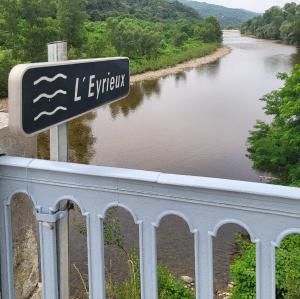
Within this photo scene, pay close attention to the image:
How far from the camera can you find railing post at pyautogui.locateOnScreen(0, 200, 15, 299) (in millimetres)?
1379

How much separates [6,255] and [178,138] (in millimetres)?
9098

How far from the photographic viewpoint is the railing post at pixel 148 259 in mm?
Answer: 1231

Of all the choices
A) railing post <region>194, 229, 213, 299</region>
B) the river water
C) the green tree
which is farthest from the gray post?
the green tree

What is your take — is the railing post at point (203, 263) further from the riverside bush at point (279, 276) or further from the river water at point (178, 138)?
the river water at point (178, 138)

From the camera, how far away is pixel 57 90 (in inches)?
48.3

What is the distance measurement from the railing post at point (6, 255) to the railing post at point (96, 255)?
254 millimetres

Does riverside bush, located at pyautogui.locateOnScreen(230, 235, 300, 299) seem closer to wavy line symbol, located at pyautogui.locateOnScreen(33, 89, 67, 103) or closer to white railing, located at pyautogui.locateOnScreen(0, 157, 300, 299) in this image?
Answer: white railing, located at pyautogui.locateOnScreen(0, 157, 300, 299)

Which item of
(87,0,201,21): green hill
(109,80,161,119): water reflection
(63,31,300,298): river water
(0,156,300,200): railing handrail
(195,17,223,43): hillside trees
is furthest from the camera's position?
(87,0,201,21): green hill

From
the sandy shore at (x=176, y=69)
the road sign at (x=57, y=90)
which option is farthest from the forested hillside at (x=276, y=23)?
the road sign at (x=57, y=90)

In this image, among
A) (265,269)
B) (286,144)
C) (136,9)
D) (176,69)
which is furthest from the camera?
(136,9)

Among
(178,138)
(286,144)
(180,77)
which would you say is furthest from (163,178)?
(180,77)

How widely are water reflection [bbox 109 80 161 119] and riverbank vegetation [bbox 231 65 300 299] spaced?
6.01 meters

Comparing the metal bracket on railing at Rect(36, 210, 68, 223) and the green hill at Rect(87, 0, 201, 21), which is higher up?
the green hill at Rect(87, 0, 201, 21)

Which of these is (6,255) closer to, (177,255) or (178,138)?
(177,255)
